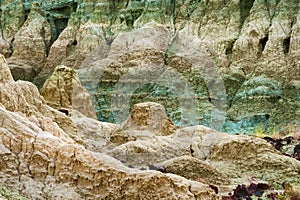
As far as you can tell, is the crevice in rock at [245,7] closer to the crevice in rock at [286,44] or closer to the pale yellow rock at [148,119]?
the crevice in rock at [286,44]

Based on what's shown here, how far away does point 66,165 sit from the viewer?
27.2ft

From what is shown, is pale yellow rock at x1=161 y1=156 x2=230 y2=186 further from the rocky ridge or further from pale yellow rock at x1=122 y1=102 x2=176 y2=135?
pale yellow rock at x1=122 y1=102 x2=176 y2=135

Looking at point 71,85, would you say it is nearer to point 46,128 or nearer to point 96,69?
point 46,128

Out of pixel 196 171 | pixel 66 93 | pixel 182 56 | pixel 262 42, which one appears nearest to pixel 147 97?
pixel 182 56

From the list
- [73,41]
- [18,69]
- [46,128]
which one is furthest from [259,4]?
[46,128]

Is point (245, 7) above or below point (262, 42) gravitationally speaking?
above

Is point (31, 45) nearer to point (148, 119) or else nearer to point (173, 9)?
point (173, 9)

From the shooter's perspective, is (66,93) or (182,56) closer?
(66,93)

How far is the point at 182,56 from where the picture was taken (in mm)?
35719

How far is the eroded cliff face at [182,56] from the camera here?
3134 centimetres

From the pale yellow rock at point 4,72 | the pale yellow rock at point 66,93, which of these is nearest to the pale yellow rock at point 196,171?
the pale yellow rock at point 4,72

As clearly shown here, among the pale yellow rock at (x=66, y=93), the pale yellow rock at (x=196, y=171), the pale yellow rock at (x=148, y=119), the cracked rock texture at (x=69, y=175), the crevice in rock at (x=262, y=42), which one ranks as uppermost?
the cracked rock texture at (x=69, y=175)

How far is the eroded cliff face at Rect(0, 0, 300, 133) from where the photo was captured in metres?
31.3

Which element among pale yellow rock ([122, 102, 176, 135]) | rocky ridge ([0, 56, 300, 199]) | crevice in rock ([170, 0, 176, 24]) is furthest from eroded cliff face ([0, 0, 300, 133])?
rocky ridge ([0, 56, 300, 199])
